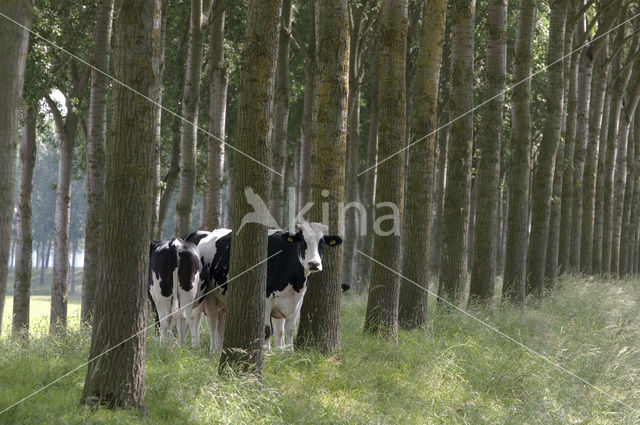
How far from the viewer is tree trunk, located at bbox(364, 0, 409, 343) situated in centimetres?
1248

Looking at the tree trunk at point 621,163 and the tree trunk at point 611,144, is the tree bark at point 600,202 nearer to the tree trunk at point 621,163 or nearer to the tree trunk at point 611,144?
the tree trunk at point 611,144

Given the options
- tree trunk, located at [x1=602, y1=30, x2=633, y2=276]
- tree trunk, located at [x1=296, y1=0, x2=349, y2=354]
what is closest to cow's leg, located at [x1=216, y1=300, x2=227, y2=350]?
tree trunk, located at [x1=296, y1=0, x2=349, y2=354]

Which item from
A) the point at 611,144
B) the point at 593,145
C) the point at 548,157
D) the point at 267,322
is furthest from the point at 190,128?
the point at 611,144

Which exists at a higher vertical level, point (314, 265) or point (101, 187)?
point (101, 187)

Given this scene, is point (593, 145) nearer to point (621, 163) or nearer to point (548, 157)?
point (621, 163)

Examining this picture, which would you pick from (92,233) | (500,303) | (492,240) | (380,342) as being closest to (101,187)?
(92,233)

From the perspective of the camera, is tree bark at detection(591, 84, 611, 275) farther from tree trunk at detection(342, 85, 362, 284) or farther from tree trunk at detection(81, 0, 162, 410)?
tree trunk at detection(81, 0, 162, 410)

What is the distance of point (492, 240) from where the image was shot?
16.5 m

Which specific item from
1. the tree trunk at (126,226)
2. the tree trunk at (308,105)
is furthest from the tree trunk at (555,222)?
the tree trunk at (126,226)

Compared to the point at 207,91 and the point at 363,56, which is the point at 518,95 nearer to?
the point at 363,56

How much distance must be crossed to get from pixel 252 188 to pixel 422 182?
5.76 metres

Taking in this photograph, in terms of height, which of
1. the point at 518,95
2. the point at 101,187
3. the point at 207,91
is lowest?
the point at 101,187

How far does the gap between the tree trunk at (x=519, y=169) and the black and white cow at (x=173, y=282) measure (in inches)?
350

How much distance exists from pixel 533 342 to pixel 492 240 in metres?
3.35
